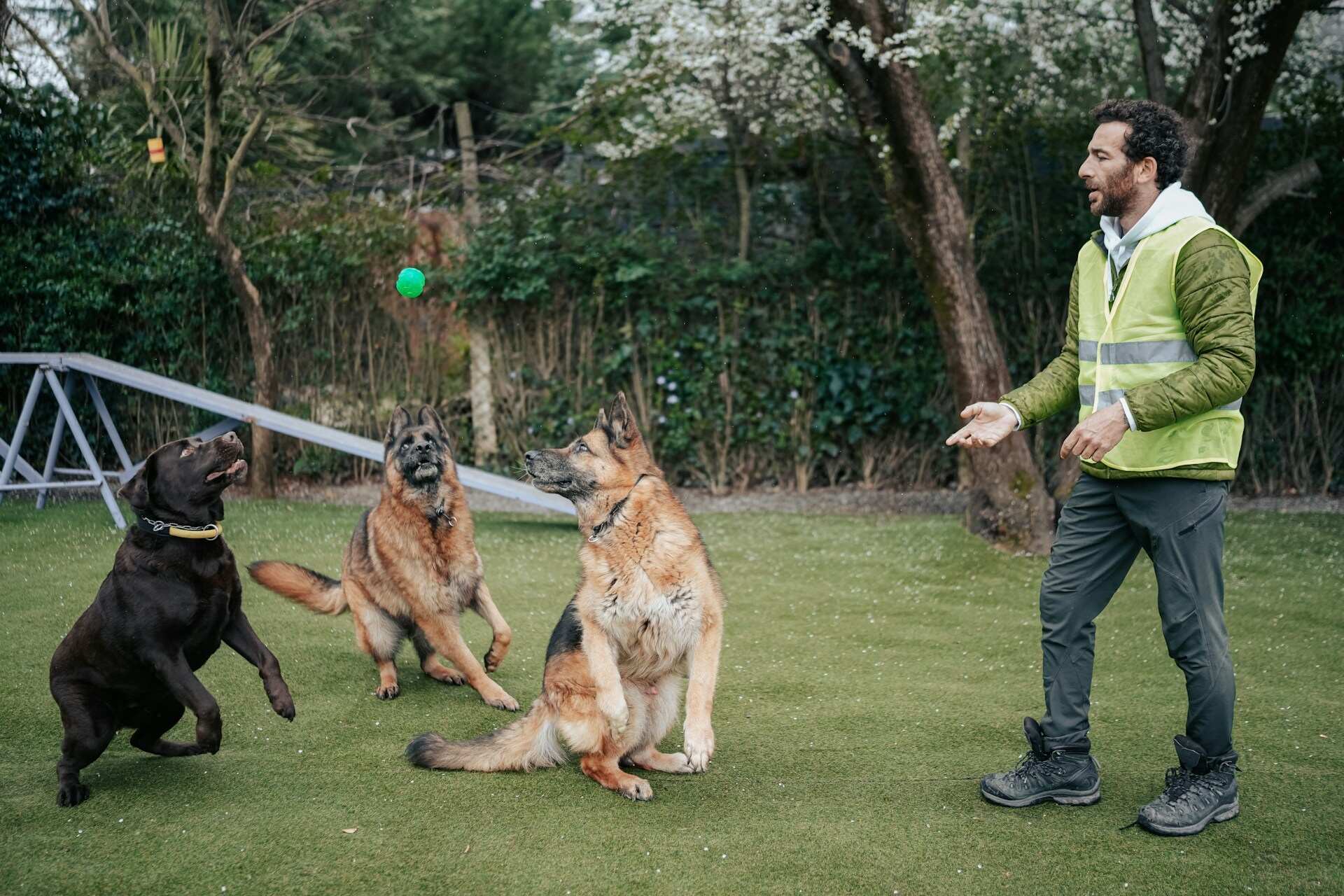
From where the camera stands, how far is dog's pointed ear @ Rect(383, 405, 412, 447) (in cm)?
541

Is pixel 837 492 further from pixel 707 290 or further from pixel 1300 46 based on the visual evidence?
pixel 1300 46

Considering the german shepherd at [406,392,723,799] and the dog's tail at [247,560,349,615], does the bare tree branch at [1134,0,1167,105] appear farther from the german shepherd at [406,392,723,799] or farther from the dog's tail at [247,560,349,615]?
the dog's tail at [247,560,349,615]

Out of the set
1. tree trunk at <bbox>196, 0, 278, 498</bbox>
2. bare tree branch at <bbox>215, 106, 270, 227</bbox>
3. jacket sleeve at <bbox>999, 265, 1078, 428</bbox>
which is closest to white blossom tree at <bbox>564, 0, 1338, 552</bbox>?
bare tree branch at <bbox>215, 106, 270, 227</bbox>

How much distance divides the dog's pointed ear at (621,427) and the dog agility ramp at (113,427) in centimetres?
441

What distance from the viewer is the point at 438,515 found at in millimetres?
5242

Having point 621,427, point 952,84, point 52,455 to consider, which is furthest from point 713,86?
point 621,427

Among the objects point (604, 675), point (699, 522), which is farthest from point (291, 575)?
point (699, 522)

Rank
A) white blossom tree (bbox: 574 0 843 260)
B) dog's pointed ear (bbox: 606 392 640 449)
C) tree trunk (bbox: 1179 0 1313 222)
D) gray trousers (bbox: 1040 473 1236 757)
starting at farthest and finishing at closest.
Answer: white blossom tree (bbox: 574 0 843 260) < tree trunk (bbox: 1179 0 1313 222) < dog's pointed ear (bbox: 606 392 640 449) < gray trousers (bbox: 1040 473 1236 757)

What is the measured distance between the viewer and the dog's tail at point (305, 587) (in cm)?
542

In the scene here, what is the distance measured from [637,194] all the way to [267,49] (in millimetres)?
4213

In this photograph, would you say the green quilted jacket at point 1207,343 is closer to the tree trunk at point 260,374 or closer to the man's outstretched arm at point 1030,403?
the man's outstretched arm at point 1030,403

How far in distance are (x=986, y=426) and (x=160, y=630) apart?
2.89 meters

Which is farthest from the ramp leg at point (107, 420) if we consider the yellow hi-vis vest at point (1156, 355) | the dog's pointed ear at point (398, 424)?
the yellow hi-vis vest at point (1156, 355)

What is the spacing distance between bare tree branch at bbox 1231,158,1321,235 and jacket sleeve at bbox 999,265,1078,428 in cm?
618
